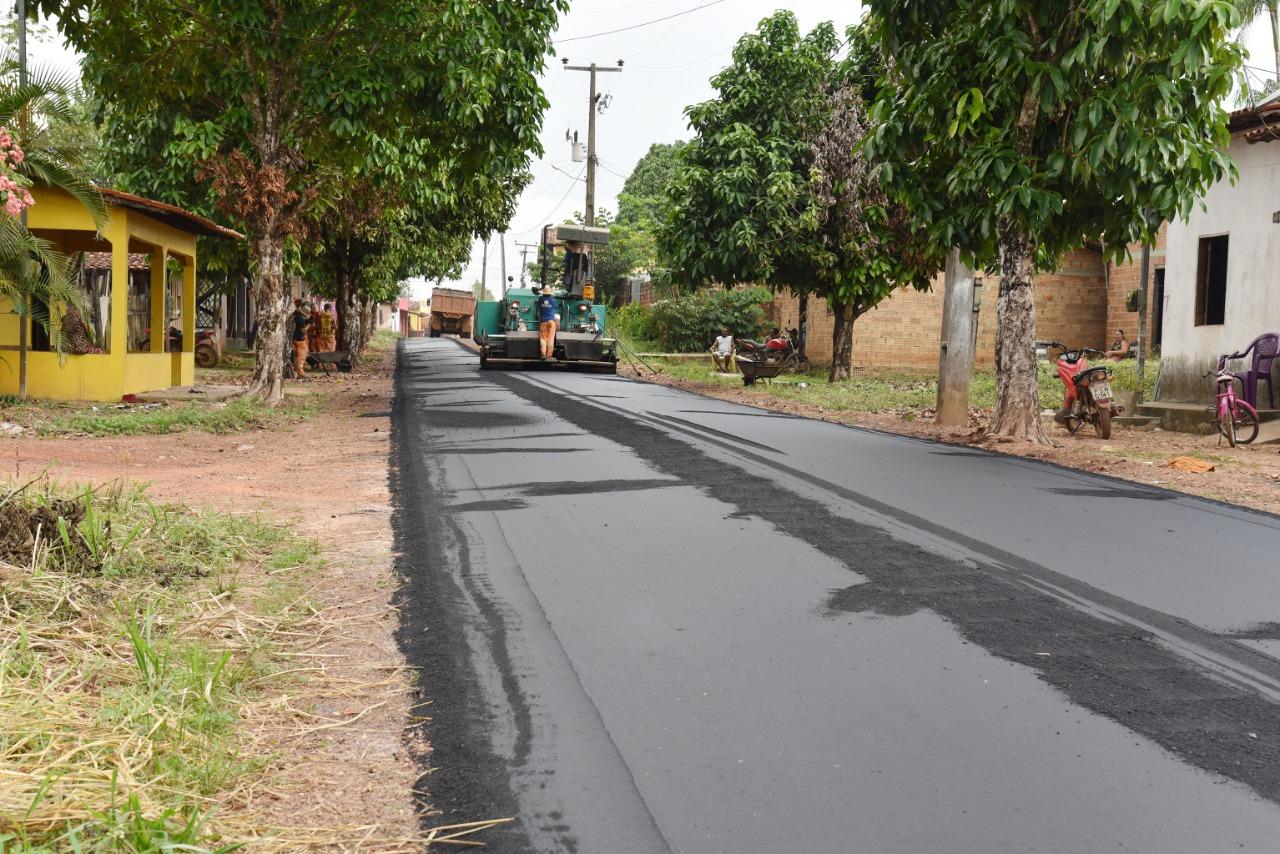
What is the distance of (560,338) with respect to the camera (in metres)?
30.4

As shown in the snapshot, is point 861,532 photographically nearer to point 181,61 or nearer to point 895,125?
point 895,125

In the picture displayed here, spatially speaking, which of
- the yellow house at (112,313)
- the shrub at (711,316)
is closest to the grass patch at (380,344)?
the shrub at (711,316)

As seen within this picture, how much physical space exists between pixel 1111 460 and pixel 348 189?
1601cm

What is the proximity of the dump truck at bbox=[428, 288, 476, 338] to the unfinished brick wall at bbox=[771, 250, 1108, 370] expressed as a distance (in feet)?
158

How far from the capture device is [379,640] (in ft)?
17.2

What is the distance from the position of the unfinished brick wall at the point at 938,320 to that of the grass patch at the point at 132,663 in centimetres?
2728

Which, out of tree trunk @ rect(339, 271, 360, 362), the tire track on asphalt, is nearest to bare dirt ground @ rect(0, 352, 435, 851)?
the tire track on asphalt

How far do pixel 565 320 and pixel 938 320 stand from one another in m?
10.5

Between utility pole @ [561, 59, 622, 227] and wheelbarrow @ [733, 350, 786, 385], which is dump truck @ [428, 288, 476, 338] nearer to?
utility pole @ [561, 59, 622, 227]

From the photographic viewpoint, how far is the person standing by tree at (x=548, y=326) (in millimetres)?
29906

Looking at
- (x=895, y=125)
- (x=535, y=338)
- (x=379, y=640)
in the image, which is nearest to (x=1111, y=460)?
(x=895, y=125)

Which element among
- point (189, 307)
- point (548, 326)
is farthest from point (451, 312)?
point (189, 307)

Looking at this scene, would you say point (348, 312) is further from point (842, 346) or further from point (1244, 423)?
point (1244, 423)

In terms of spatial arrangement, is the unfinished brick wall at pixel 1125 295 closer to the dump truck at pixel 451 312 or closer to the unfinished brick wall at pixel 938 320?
the unfinished brick wall at pixel 938 320
